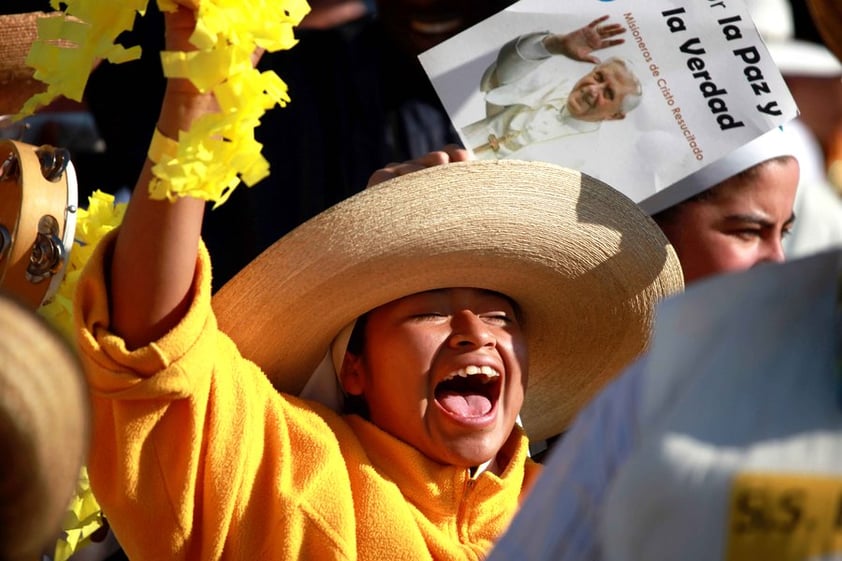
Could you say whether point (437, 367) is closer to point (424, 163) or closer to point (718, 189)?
point (424, 163)

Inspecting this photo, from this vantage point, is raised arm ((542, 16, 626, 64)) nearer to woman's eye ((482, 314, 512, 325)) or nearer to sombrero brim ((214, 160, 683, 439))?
sombrero brim ((214, 160, 683, 439))

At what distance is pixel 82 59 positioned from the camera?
2301mm

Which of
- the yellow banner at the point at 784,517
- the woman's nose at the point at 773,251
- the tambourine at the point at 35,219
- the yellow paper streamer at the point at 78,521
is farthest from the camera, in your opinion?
the woman's nose at the point at 773,251

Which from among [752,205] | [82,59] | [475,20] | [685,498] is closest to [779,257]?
[752,205]

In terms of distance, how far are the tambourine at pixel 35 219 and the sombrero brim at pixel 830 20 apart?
1.51 meters

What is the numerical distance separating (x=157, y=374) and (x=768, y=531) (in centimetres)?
127

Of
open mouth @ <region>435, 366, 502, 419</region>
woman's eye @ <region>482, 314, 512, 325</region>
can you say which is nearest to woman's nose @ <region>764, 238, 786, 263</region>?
woman's eye @ <region>482, 314, 512, 325</region>

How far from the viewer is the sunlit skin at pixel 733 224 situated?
367 centimetres

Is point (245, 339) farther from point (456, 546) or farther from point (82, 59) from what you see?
point (82, 59)

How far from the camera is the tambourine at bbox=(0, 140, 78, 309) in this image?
2.65m

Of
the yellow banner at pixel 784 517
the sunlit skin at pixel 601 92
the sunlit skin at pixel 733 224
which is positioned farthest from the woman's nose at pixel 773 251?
the yellow banner at pixel 784 517

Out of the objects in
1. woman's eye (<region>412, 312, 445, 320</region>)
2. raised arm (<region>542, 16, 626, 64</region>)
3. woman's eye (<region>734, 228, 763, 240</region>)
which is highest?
raised arm (<region>542, 16, 626, 64</region>)

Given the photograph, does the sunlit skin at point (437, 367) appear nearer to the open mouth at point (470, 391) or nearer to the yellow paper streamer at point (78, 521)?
the open mouth at point (470, 391)

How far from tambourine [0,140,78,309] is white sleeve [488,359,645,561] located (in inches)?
50.6
